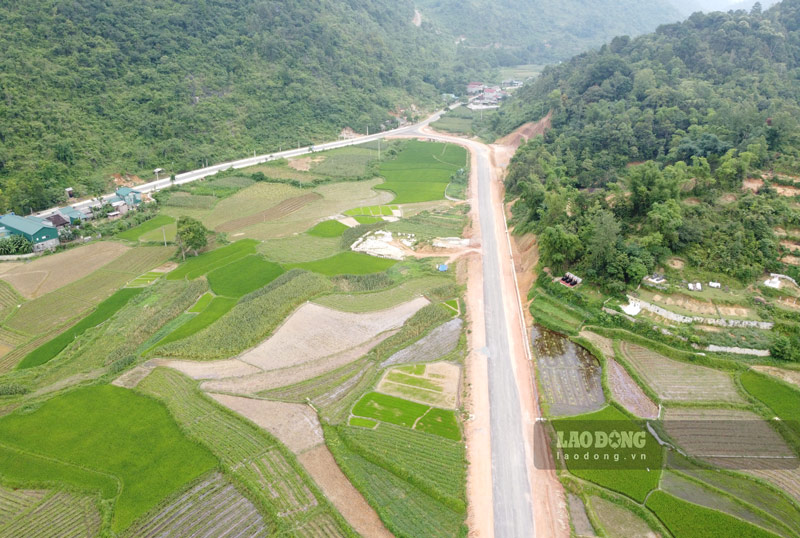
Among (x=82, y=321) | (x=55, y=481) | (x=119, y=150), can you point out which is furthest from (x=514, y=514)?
(x=119, y=150)

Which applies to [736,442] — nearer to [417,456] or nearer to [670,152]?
[417,456]

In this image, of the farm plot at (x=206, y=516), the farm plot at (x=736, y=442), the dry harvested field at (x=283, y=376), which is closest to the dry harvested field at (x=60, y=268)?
the dry harvested field at (x=283, y=376)

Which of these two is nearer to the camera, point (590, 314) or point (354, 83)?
point (590, 314)

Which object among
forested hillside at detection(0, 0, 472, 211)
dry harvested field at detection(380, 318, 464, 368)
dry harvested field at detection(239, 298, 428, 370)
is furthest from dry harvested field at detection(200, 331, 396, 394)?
forested hillside at detection(0, 0, 472, 211)

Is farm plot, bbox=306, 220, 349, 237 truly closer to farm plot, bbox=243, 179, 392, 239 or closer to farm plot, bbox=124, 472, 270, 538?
farm plot, bbox=243, 179, 392, 239

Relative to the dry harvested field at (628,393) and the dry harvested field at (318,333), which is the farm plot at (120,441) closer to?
the dry harvested field at (318,333)

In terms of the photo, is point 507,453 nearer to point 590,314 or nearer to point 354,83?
point 590,314
